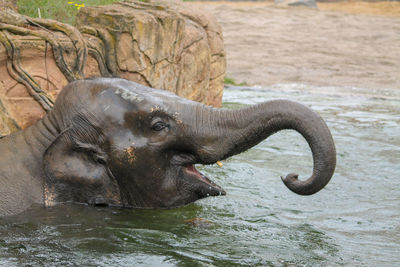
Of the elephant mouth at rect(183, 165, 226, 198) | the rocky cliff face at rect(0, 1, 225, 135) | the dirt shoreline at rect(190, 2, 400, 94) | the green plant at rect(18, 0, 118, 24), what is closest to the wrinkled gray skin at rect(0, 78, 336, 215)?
the elephant mouth at rect(183, 165, 226, 198)

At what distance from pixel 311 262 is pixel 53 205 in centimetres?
192

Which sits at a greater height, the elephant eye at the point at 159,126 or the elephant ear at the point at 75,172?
the elephant eye at the point at 159,126

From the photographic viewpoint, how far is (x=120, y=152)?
4949 mm

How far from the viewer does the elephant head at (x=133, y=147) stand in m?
4.92

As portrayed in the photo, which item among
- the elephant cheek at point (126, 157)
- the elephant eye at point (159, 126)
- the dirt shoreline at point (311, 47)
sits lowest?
the dirt shoreline at point (311, 47)

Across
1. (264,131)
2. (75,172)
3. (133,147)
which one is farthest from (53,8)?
(264,131)

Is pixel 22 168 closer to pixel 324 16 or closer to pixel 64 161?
pixel 64 161

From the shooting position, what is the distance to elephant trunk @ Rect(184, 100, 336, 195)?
173 inches

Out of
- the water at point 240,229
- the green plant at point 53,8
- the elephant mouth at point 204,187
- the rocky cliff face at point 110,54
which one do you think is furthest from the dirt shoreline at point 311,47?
the elephant mouth at point 204,187

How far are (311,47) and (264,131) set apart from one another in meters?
15.8

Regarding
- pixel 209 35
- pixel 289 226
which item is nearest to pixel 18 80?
pixel 289 226

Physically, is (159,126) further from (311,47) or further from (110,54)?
(311,47)

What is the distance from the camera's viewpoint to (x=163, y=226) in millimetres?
5043

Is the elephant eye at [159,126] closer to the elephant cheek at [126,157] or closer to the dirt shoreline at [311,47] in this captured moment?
the elephant cheek at [126,157]
